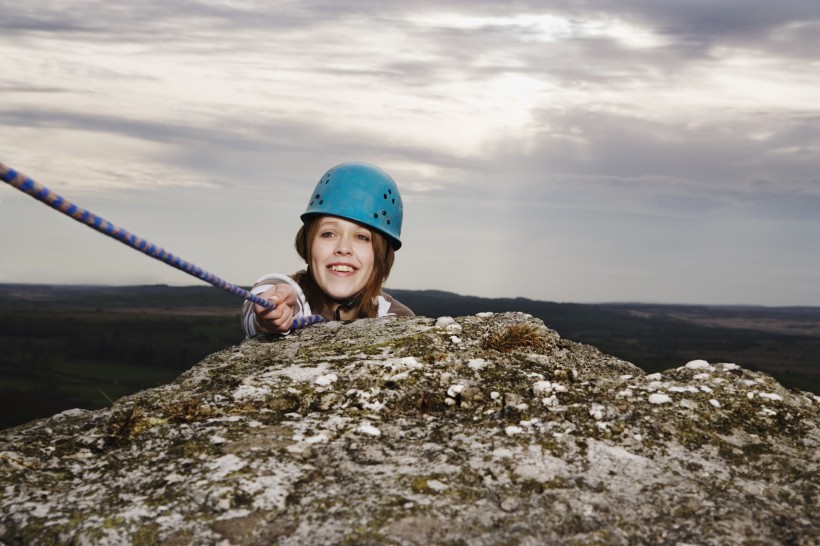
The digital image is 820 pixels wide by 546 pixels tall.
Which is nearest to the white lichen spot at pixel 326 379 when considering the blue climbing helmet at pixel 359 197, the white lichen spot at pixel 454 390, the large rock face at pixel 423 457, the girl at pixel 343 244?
the large rock face at pixel 423 457

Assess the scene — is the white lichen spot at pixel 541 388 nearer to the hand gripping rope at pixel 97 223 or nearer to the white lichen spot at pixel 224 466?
the white lichen spot at pixel 224 466

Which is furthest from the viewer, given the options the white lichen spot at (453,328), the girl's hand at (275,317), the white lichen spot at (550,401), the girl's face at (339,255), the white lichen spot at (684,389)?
the girl's face at (339,255)

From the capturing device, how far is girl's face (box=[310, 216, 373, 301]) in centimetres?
799

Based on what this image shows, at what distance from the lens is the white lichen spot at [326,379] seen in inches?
189

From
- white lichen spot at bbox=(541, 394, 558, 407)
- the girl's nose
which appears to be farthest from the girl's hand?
white lichen spot at bbox=(541, 394, 558, 407)

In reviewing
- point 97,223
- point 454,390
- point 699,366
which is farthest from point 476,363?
point 97,223

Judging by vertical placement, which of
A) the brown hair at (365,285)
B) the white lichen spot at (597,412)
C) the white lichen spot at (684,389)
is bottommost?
the white lichen spot at (597,412)

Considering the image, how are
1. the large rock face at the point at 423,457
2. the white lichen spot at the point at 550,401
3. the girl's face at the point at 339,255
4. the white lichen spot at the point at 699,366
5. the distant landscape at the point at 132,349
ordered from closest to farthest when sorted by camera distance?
1. the large rock face at the point at 423,457
2. the white lichen spot at the point at 550,401
3. the white lichen spot at the point at 699,366
4. the girl's face at the point at 339,255
5. the distant landscape at the point at 132,349

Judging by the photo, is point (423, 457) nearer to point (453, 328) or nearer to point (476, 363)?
point (476, 363)

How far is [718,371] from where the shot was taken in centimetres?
530

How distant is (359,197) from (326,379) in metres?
3.49

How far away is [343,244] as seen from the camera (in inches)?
315

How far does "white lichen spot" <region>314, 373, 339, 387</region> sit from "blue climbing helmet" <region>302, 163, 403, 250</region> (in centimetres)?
324

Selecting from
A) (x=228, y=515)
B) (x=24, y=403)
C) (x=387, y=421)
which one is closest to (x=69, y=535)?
(x=228, y=515)
